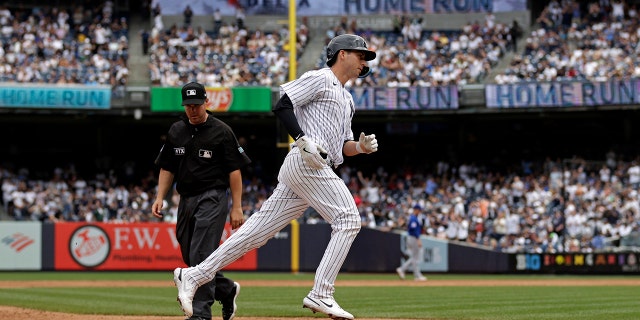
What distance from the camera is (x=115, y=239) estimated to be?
25594mm

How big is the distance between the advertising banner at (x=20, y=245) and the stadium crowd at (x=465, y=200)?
1.19m

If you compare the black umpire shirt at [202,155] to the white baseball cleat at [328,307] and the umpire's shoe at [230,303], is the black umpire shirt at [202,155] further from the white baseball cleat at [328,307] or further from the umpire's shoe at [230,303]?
the white baseball cleat at [328,307]

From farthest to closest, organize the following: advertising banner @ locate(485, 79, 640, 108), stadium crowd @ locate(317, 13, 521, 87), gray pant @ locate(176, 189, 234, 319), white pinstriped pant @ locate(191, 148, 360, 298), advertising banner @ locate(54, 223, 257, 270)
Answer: stadium crowd @ locate(317, 13, 521, 87) < advertising banner @ locate(485, 79, 640, 108) < advertising banner @ locate(54, 223, 257, 270) < gray pant @ locate(176, 189, 234, 319) < white pinstriped pant @ locate(191, 148, 360, 298)

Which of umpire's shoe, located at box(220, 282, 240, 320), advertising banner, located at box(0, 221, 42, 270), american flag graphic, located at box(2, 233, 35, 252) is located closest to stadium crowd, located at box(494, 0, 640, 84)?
advertising banner, located at box(0, 221, 42, 270)

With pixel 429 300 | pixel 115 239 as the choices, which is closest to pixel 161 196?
pixel 429 300

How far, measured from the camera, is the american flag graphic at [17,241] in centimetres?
2523

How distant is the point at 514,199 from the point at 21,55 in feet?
51.3

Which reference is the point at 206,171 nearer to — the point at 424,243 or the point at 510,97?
the point at 424,243

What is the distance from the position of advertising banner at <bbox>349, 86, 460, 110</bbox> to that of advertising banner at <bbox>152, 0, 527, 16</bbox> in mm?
6078

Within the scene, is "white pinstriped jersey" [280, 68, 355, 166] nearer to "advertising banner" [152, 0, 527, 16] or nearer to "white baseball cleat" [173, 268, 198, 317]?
"white baseball cleat" [173, 268, 198, 317]

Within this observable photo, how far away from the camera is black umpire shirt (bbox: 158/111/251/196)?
25.7ft

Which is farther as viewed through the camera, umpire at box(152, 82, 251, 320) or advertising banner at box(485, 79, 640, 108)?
advertising banner at box(485, 79, 640, 108)

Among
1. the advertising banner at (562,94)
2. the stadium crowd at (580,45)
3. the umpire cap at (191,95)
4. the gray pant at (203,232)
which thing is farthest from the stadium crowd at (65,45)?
the umpire cap at (191,95)

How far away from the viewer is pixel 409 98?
29.3 m
